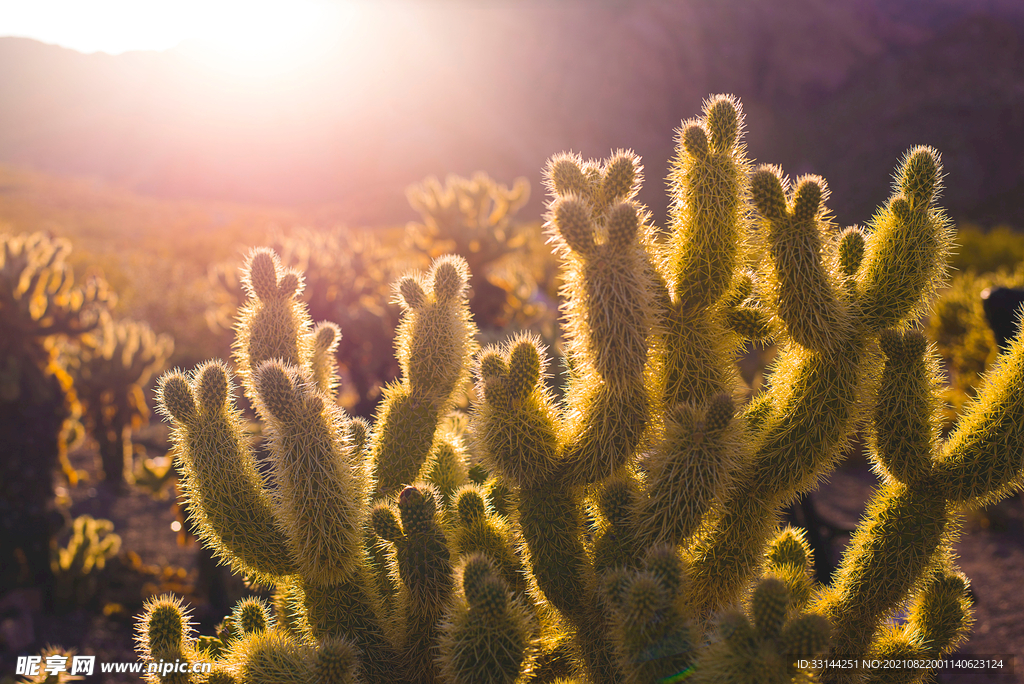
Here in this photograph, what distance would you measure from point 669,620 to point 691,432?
0.47 m

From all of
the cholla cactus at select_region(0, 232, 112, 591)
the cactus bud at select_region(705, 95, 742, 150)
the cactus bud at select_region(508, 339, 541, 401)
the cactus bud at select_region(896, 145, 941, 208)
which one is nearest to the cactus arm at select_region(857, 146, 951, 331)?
the cactus bud at select_region(896, 145, 941, 208)

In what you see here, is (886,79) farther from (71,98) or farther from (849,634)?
(71,98)

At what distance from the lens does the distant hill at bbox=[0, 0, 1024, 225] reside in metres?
26.1

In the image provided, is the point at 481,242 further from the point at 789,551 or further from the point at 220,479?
the point at 220,479

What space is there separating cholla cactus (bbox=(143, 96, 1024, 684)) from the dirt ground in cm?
151

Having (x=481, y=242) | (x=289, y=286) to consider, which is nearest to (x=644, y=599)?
(x=289, y=286)

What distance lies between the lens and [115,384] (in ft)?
20.4

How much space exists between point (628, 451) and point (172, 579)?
498 cm

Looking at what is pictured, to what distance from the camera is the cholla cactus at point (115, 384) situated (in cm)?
611

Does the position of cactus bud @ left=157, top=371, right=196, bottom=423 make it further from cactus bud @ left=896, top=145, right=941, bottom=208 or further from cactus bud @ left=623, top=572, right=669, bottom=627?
cactus bud @ left=896, top=145, right=941, bottom=208

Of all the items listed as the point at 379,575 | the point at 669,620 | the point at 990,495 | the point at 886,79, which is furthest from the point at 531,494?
the point at 886,79

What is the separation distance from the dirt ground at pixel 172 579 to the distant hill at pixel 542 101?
17.4 metres

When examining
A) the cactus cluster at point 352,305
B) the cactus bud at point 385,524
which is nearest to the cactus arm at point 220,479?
the cactus bud at point 385,524

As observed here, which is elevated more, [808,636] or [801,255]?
[801,255]
